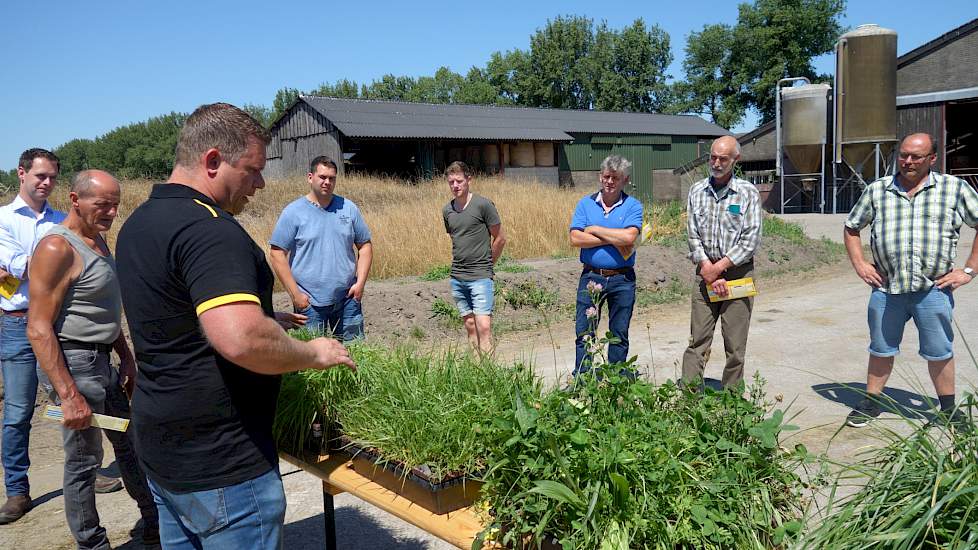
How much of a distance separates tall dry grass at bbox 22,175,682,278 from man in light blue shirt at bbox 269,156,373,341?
5.87 meters

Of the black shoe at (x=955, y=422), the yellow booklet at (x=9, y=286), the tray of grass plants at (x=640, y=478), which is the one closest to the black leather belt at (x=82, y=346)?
the yellow booklet at (x=9, y=286)

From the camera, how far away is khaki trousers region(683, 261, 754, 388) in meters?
5.08

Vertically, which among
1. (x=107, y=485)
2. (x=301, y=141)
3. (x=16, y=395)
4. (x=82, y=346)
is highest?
(x=301, y=141)

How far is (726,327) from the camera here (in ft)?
16.8

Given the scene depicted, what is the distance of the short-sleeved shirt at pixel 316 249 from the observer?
4953mm

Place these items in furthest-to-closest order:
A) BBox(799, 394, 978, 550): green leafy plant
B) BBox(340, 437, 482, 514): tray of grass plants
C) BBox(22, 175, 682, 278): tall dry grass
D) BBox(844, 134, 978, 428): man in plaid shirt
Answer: BBox(22, 175, 682, 278): tall dry grass
BBox(844, 134, 978, 428): man in plaid shirt
BBox(340, 437, 482, 514): tray of grass plants
BBox(799, 394, 978, 550): green leafy plant

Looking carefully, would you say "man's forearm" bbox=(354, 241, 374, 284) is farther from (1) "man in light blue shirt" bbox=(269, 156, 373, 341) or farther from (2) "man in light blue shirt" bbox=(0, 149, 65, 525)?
(2) "man in light blue shirt" bbox=(0, 149, 65, 525)

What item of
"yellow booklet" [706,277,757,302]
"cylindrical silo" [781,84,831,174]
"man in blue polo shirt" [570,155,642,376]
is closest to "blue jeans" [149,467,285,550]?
"man in blue polo shirt" [570,155,642,376]

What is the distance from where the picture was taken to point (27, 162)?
432 centimetres

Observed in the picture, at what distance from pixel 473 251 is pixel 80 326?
3.33 m

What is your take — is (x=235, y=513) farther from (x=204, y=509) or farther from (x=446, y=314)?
(x=446, y=314)

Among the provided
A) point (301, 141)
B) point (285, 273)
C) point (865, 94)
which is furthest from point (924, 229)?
point (301, 141)

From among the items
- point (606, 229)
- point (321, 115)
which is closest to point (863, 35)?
point (321, 115)

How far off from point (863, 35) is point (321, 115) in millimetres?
20199
